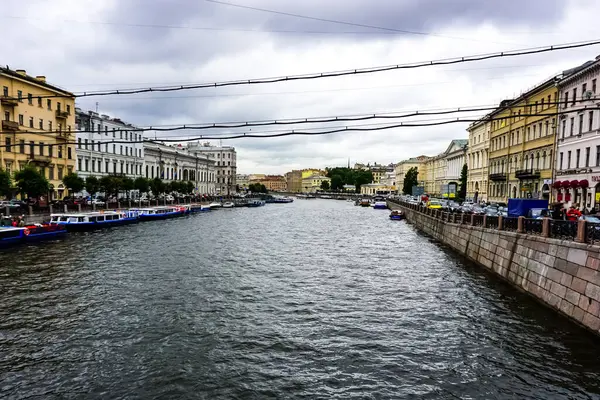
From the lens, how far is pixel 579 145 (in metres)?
33.9

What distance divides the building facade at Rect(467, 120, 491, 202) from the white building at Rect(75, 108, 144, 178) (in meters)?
53.7

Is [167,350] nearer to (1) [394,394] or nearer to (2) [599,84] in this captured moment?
(1) [394,394]

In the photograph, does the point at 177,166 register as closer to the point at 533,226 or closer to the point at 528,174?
the point at 528,174

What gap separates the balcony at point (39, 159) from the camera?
46281mm

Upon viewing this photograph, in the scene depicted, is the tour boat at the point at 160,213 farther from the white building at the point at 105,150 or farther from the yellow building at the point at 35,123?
the yellow building at the point at 35,123

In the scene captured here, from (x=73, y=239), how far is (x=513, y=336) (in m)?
32.9

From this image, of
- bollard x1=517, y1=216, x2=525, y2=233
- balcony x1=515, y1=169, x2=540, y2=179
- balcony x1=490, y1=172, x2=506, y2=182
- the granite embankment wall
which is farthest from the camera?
balcony x1=490, y1=172, x2=506, y2=182

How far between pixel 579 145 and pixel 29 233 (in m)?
44.8

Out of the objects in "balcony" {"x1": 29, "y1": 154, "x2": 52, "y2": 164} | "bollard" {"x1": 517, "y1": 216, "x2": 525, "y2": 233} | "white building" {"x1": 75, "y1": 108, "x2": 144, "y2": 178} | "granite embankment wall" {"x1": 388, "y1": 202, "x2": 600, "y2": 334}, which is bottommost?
"granite embankment wall" {"x1": 388, "y1": 202, "x2": 600, "y2": 334}

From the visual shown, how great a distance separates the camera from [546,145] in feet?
135

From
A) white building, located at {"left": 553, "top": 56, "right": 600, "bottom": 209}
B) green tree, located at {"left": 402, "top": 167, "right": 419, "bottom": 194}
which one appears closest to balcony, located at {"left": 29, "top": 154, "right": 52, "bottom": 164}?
white building, located at {"left": 553, "top": 56, "right": 600, "bottom": 209}

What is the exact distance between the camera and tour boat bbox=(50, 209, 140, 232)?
37.8 m

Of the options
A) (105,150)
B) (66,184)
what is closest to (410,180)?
(105,150)

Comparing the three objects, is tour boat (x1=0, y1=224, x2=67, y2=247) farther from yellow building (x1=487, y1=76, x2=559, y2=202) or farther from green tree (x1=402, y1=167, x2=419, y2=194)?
green tree (x1=402, y1=167, x2=419, y2=194)
